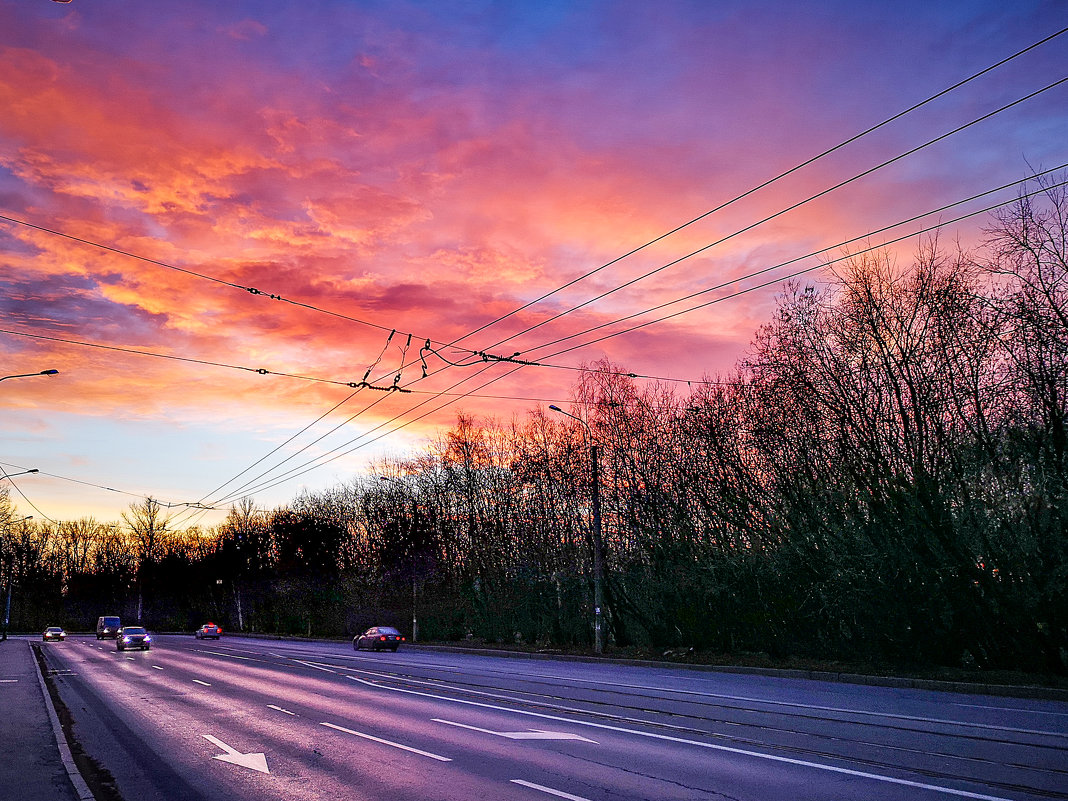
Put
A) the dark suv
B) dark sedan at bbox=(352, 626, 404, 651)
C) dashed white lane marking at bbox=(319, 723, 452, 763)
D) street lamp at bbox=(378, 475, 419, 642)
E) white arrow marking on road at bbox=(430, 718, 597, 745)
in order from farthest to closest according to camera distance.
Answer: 1. the dark suv
2. street lamp at bbox=(378, 475, 419, 642)
3. dark sedan at bbox=(352, 626, 404, 651)
4. white arrow marking on road at bbox=(430, 718, 597, 745)
5. dashed white lane marking at bbox=(319, 723, 452, 763)

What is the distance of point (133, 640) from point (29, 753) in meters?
43.0

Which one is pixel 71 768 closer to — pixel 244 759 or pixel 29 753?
pixel 29 753

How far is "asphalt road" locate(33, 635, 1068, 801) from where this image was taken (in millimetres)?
8664

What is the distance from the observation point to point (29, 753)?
10875 mm

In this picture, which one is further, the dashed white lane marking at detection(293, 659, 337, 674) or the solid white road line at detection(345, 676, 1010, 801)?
the dashed white lane marking at detection(293, 659, 337, 674)

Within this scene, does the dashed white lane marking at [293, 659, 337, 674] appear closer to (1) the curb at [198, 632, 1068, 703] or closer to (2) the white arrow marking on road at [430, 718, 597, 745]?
(1) the curb at [198, 632, 1068, 703]

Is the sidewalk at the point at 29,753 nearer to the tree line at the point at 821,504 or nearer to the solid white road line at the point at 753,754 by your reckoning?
the solid white road line at the point at 753,754

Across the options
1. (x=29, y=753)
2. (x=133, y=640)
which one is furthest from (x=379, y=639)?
(x=29, y=753)

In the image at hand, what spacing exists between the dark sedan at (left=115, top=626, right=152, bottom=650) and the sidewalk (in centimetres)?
3248

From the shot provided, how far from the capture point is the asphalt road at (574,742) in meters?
8.66

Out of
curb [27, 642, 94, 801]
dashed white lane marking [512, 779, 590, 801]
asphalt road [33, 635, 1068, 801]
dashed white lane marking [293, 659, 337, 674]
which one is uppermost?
curb [27, 642, 94, 801]

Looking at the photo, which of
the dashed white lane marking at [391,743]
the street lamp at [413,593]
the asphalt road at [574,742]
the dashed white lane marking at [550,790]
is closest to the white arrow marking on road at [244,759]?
the asphalt road at [574,742]

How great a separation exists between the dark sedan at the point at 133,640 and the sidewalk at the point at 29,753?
3248 cm

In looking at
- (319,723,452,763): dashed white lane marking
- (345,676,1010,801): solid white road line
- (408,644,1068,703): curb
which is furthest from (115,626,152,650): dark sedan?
(319,723,452,763): dashed white lane marking
